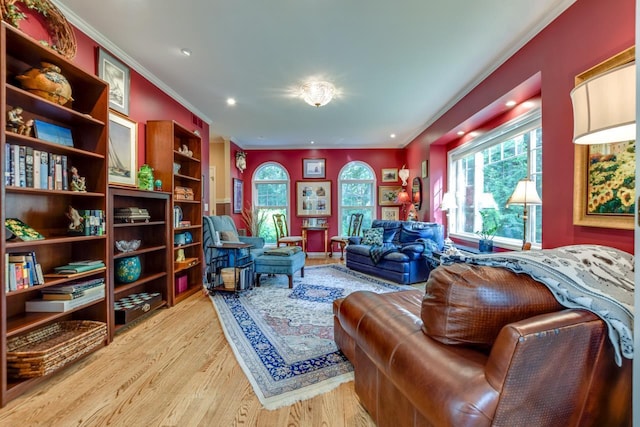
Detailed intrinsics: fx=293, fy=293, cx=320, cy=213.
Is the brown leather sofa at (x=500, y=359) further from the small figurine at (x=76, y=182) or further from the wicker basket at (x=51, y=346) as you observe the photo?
the small figurine at (x=76, y=182)

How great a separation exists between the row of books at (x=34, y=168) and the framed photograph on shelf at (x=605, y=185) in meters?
3.68

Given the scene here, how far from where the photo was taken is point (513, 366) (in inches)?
32.1

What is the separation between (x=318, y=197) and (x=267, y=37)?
4.64 metres

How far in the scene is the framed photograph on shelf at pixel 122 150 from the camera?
2834mm

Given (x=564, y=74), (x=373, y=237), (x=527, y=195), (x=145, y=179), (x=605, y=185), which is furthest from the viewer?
(x=373, y=237)

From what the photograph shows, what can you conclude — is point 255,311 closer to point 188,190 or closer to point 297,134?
point 188,190

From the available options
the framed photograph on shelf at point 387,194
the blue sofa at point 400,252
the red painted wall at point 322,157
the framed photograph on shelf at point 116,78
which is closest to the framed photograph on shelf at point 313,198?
the red painted wall at point 322,157

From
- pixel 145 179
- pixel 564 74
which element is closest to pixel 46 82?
pixel 145 179

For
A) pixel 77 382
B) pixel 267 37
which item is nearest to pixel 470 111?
pixel 267 37

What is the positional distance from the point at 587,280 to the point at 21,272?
9.70ft

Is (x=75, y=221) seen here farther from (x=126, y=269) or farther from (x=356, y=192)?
(x=356, y=192)

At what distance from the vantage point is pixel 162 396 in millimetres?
1761

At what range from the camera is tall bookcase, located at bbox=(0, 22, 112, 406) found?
5.68 feet

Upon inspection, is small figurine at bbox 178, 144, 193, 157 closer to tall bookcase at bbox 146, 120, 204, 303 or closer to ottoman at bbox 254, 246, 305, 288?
tall bookcase at bbox 146, 120, 204, 303
